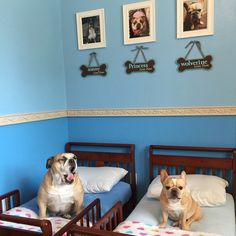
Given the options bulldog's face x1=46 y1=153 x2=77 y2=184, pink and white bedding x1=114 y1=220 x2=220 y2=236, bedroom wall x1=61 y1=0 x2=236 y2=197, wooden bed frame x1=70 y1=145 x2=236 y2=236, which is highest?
bedroom wall x1=61 y1=0 x2=236 y2=197

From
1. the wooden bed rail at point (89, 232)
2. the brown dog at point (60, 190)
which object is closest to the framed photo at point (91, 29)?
the brown dog at point (60, 190)

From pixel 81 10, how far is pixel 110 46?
47cm

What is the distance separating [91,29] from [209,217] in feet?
6.27

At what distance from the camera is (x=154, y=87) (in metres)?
2.37

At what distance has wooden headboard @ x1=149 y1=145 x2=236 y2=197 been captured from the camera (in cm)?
213

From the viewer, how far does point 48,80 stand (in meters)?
2.49

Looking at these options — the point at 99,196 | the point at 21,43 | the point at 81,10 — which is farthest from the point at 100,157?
the point at 81,10

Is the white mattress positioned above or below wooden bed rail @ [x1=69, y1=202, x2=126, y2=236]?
below

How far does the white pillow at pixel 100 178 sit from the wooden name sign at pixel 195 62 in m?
1.06

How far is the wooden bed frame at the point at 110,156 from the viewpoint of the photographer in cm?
245

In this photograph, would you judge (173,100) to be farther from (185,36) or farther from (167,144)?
(185,36)

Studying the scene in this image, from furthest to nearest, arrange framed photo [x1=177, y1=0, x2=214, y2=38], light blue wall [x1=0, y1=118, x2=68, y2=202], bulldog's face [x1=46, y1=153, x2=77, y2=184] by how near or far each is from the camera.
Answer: framed photo [x1=177, y1=0, x2=214, y2=38]
light blue wall [x1=0, y1=118, x2=68, y2=202]
bulldog's face [x1=46, y1=153, x2=77, y2=184]

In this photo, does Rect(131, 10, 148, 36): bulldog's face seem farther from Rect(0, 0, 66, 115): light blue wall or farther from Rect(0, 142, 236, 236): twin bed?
Rect(0, 142, 236, 236): twin bed

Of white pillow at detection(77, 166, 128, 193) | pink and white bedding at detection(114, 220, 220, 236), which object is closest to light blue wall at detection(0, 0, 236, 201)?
white pillow at detection(77, 166, 128, 193)
